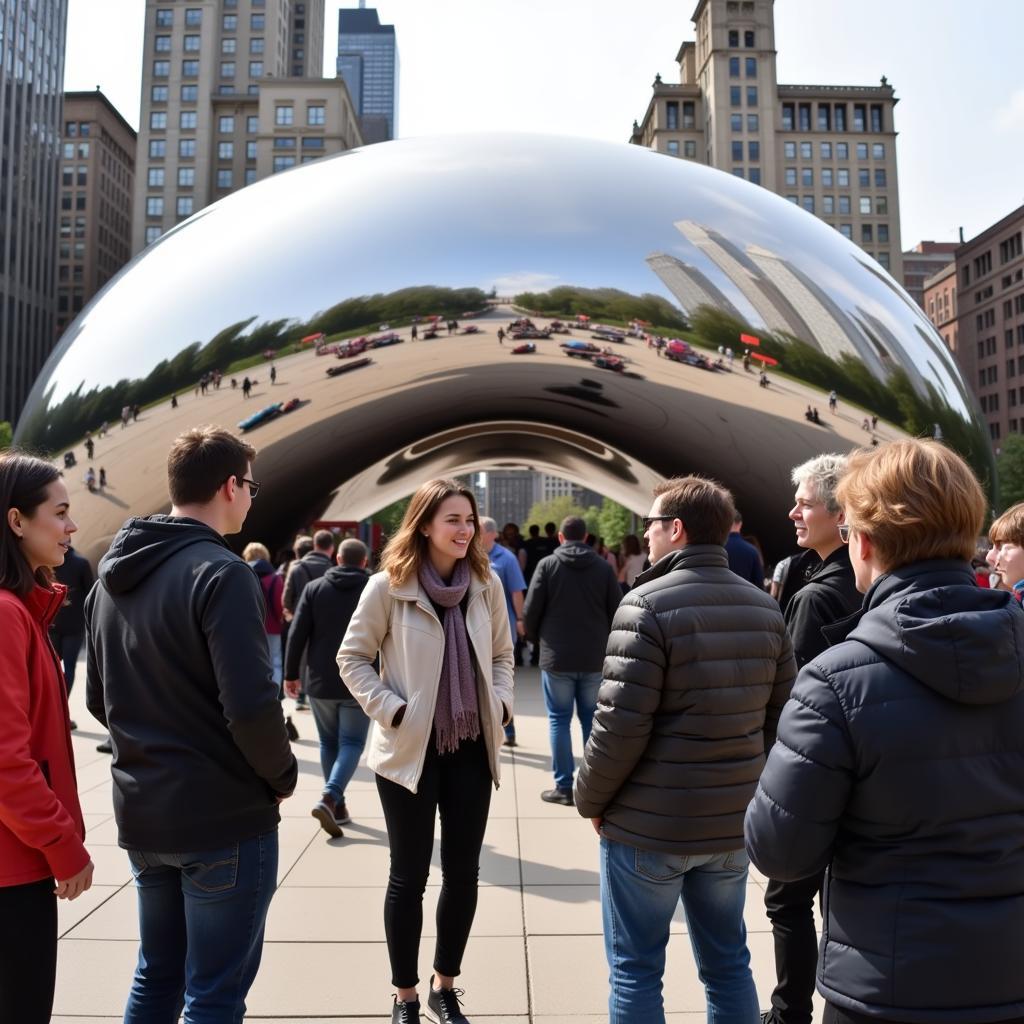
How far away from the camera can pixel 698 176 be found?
9070 millimetres

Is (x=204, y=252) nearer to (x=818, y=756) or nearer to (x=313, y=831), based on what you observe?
(x=313, y=831)

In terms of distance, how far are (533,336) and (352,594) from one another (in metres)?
3.89

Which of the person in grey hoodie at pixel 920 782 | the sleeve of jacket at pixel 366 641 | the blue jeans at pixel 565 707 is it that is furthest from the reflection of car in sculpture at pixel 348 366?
the person in grey hoodie at pixel 920 782

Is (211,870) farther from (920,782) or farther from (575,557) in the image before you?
(575,557)

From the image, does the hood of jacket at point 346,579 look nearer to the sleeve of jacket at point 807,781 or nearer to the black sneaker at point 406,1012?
the black sneaker at point 406,1012

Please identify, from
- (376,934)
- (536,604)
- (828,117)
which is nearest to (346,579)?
(536,604)

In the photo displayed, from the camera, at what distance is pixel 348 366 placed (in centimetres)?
821

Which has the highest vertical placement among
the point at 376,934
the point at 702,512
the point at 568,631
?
the point at 702,512

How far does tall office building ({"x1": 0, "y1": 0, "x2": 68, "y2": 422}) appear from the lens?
7106cm

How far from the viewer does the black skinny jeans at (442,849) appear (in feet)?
8.93

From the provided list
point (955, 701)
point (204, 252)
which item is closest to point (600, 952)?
point (955, 701)

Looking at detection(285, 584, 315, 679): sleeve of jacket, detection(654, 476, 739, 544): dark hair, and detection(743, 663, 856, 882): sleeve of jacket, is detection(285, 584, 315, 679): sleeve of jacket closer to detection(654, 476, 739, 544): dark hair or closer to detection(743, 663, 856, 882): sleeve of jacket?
detection(654, 476, 739, 544): dark hair

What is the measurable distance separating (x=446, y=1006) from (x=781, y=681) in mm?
1436

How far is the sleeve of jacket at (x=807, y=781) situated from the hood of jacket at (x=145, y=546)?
136 centimetres
